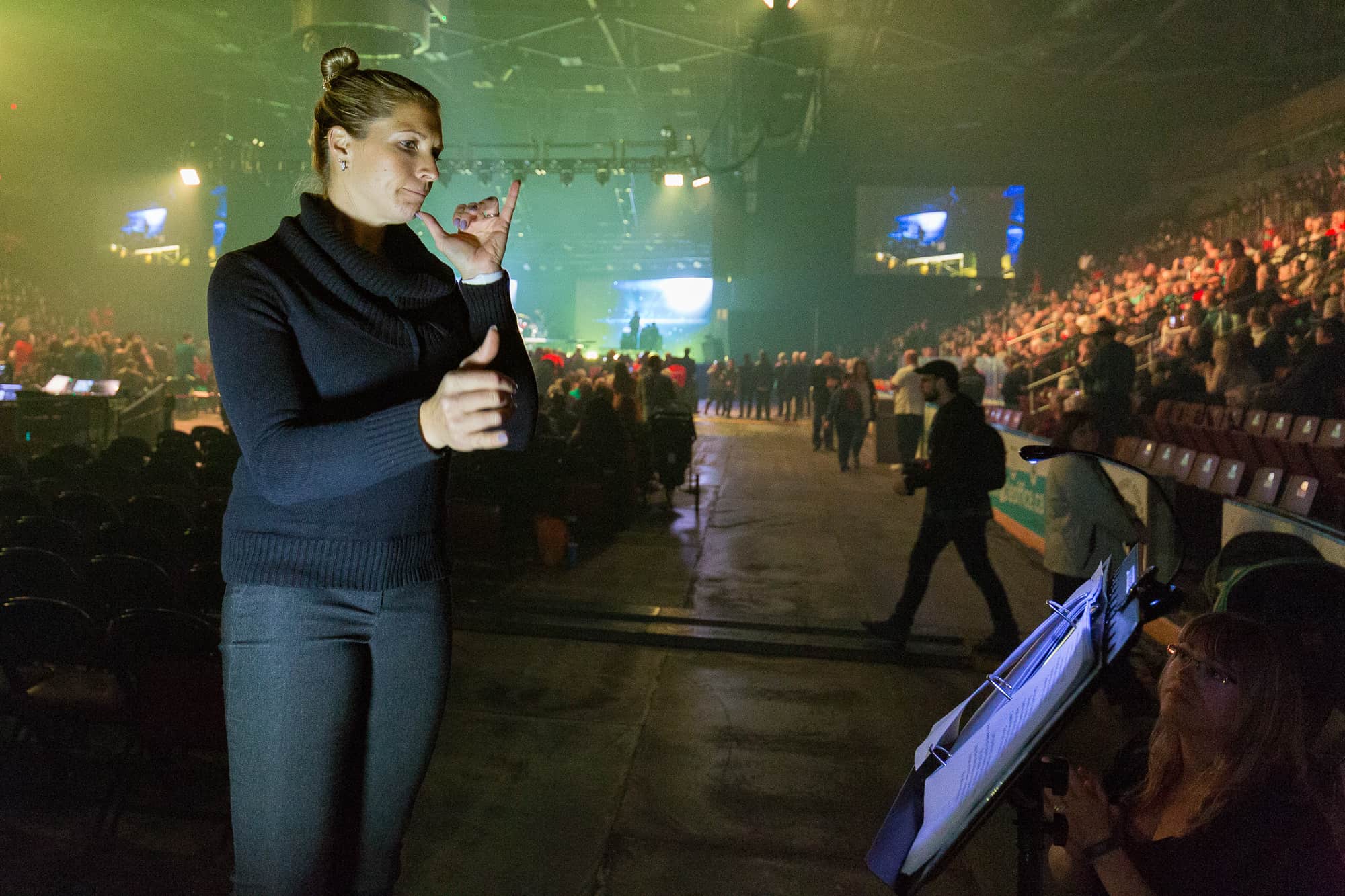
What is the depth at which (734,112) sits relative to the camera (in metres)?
18.9

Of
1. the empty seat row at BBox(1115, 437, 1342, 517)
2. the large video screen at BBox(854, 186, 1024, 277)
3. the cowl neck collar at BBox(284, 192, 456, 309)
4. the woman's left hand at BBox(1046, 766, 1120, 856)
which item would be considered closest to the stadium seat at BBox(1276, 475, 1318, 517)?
the empty seat row at BBox(1115, 437, 1342, 517)

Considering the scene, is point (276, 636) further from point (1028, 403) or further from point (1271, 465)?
point (1028, 403)

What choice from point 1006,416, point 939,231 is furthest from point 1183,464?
point 939,231

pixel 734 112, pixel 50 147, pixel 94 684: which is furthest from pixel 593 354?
pixel 94 684

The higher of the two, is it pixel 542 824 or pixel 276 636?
pixel 276 636

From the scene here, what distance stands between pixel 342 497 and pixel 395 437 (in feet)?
0.58

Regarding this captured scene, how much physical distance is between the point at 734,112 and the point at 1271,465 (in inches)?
575

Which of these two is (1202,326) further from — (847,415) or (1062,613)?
(1062,613)

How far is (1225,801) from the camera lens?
154cm

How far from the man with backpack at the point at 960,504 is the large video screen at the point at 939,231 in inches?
836

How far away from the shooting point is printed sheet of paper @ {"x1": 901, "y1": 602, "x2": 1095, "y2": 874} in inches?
39.8

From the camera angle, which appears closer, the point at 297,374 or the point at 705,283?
the point at 297,374

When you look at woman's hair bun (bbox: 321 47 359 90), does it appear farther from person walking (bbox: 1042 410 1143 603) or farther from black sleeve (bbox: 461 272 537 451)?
person walking (bbox: 1042 410 1143 603)

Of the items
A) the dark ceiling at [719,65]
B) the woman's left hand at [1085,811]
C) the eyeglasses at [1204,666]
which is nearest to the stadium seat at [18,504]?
the woman's left hand at [1085,811]
